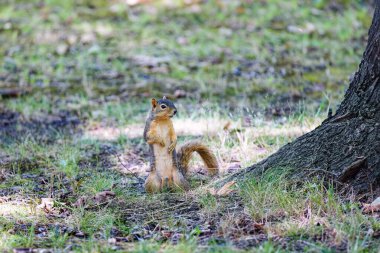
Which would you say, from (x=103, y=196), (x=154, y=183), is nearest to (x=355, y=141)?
(x=154, y=183)

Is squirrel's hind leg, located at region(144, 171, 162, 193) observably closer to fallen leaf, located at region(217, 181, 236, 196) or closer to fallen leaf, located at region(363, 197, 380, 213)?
fallen leaf, located at region(217, 181, 236, 196)

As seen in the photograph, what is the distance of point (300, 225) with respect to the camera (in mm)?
3240

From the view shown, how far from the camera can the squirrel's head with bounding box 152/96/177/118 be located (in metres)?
3.89

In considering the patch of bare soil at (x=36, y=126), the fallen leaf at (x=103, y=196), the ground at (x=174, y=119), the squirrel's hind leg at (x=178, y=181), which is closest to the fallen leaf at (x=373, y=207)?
the ground at (x=174, y=119)

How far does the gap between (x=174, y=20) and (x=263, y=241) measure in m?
6.57

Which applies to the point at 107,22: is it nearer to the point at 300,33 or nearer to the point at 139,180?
the point at 300,33

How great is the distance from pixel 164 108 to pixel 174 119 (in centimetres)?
208

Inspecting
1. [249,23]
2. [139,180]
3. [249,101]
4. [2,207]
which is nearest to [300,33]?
[249,23]

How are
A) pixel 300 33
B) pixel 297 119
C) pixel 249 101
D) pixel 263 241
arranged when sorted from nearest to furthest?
pixel 263 241 < pixel 297 119 < pixel 249 101 < pixel 300 33

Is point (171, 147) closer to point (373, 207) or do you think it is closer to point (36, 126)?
point (373, 207)

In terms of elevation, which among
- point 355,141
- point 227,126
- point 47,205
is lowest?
point 227,126

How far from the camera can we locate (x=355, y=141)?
3615mm

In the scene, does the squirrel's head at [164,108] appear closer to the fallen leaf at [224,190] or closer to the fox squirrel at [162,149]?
the fox squirrel at [162,149]

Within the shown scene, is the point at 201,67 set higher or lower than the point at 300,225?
lower
